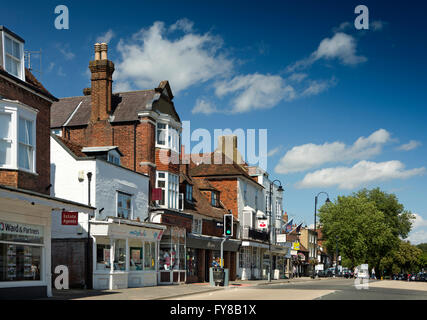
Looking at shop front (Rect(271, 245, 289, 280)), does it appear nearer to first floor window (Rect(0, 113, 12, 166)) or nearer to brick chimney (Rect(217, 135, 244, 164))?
brick chimney (Rect(217, 135, 244, 164))

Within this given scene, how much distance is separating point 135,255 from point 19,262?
1042 cm

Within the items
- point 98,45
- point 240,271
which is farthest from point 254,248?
point 98,45

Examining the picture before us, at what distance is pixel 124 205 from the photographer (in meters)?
29.5

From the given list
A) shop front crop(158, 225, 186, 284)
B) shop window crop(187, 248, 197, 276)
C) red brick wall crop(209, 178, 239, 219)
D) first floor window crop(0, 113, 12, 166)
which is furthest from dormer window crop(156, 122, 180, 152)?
red brick wall crop(209, 178, 239, 219)

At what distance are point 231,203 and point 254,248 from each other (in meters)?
6.81

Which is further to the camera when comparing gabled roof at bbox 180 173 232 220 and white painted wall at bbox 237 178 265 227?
white painted wall at bbox 237 178 265 227

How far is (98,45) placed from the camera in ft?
113

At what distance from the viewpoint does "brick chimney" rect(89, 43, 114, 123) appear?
1326 inches

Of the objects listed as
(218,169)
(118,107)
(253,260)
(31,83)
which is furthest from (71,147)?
(253,260)

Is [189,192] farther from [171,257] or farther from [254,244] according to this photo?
[254,244]

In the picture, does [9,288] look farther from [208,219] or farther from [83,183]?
[208,219]

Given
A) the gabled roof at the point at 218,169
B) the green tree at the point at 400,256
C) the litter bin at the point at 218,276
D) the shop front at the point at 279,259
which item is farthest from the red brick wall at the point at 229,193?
the green tree at the point at 400,256

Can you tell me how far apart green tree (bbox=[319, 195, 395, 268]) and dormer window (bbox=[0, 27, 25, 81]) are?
196ft
